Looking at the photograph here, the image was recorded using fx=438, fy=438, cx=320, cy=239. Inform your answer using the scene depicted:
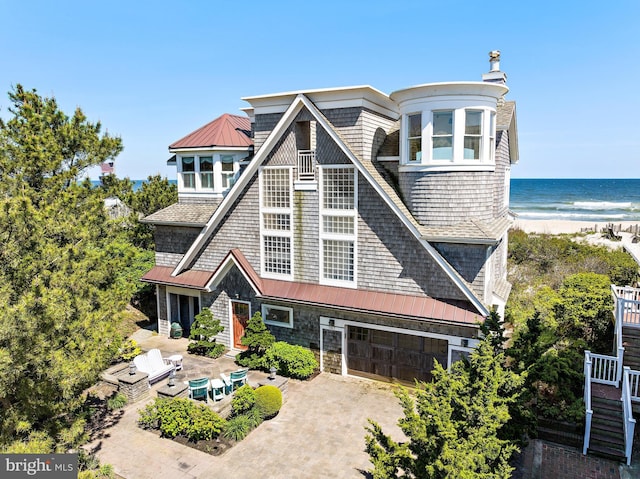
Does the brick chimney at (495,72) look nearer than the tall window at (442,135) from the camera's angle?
No

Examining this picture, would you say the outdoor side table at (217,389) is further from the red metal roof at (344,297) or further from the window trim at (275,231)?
the window trim at (275,231)

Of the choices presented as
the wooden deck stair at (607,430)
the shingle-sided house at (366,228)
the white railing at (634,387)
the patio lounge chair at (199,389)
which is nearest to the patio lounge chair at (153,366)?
the patio lounge chair at (199,389)

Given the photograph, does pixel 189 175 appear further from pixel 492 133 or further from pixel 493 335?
pixel 493 335

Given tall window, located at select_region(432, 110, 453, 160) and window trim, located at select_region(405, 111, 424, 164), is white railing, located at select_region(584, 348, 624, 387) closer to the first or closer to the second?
tall window, located at select_region(432, 110, 453, 160)

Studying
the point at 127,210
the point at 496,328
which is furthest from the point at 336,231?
the point at 127,210

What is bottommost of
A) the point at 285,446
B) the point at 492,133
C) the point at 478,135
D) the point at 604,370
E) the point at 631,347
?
the point at 285,446

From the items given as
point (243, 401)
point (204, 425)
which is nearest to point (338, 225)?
point (243, 401)
